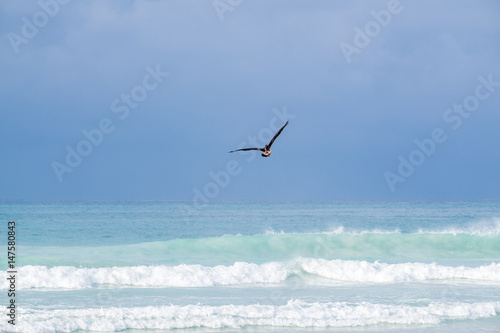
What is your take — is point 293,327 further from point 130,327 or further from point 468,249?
point 468,249

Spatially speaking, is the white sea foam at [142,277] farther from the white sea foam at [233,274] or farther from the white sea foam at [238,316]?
the white sea foam at [238,316]

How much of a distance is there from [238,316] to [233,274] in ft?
16.7

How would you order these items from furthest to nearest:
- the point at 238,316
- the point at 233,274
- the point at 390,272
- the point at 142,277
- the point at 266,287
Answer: the point at 390,272, the point at 233,274, the point at 142,277, the point at 266,287, the point at 238,316

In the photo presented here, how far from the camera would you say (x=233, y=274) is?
1833 cm

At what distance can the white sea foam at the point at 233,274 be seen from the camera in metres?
17.3

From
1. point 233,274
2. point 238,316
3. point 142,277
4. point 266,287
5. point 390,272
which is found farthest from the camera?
point 390,272

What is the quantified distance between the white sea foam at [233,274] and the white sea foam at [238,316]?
3.58 m

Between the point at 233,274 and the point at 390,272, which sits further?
the point at 390,272

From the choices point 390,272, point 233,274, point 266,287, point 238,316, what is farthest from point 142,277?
point 390,272

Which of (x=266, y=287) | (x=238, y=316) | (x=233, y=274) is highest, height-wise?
(x=233, y=274)

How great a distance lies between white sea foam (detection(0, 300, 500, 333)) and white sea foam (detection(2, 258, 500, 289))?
11.7ft

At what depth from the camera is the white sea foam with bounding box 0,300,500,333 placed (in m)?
12.5

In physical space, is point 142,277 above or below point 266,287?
above

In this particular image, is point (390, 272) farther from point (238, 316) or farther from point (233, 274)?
point (238, 316)
